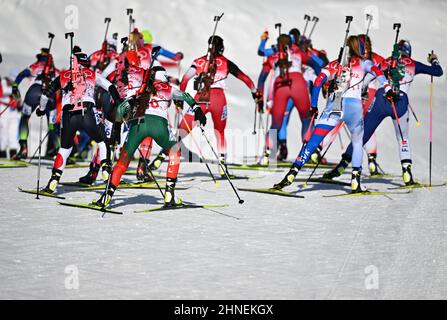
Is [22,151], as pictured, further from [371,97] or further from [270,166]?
[371,97]


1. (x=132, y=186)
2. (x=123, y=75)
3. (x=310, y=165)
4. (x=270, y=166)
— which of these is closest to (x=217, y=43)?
(x=123, y=75)

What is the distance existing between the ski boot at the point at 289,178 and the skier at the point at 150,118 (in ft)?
6.65

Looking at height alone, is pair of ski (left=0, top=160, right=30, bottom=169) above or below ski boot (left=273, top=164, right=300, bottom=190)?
above

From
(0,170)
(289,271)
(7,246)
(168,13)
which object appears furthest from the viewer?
(168,13)

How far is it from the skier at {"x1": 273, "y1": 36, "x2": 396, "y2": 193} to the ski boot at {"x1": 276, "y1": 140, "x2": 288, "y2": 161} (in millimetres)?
4467

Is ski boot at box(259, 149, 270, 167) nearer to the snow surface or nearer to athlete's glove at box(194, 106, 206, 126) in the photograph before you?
the snow surface

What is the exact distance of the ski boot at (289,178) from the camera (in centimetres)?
1281

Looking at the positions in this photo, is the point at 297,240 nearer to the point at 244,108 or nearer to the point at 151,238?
the point at 151,238

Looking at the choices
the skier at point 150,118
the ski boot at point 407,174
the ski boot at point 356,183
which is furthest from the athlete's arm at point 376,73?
the skier at point 150,118

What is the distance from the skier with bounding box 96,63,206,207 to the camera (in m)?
11.1

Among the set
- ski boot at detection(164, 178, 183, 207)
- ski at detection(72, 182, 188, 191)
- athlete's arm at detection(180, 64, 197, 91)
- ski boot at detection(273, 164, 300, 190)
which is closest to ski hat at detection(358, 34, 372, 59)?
ski boot at detection(273, 164, 300, 190)

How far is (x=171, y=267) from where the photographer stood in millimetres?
8430
